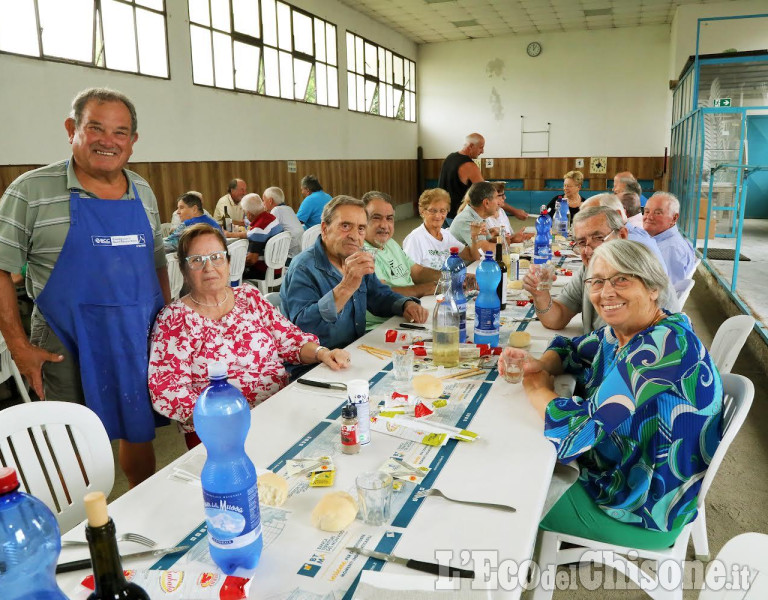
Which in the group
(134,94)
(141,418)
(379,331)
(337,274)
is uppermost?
(134,94)

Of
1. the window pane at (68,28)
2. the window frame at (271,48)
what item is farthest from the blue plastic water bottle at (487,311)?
the window frame at (271,48)

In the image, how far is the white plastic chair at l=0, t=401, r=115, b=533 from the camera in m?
1.66

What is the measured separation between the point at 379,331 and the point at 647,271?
1.31 m

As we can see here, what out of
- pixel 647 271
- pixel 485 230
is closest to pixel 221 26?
pixel 485 230

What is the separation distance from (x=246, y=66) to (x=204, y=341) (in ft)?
27.1

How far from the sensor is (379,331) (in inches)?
111

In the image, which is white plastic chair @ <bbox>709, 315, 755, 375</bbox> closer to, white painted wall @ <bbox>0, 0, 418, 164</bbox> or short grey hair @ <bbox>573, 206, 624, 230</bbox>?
short grey hair @ <bbox>573, 206, 624, 230</bbox>

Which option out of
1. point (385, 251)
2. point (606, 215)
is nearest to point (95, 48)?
point (385, 251)

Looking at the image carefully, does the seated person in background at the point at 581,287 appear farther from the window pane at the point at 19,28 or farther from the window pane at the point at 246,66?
the window pane at the point at 246,66

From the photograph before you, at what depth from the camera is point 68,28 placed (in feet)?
21.1

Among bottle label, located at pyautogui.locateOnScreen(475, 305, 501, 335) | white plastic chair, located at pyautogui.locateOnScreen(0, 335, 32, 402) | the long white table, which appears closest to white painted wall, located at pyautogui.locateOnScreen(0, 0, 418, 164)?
white plastic chair, located at pyautogui.locateOnScreen(0, 335, 32, 402)

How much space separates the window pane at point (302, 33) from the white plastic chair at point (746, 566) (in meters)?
10.9

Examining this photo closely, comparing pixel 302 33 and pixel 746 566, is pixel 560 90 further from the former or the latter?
pixel 746 566

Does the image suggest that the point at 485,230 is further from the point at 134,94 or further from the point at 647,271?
the point at 134,94
